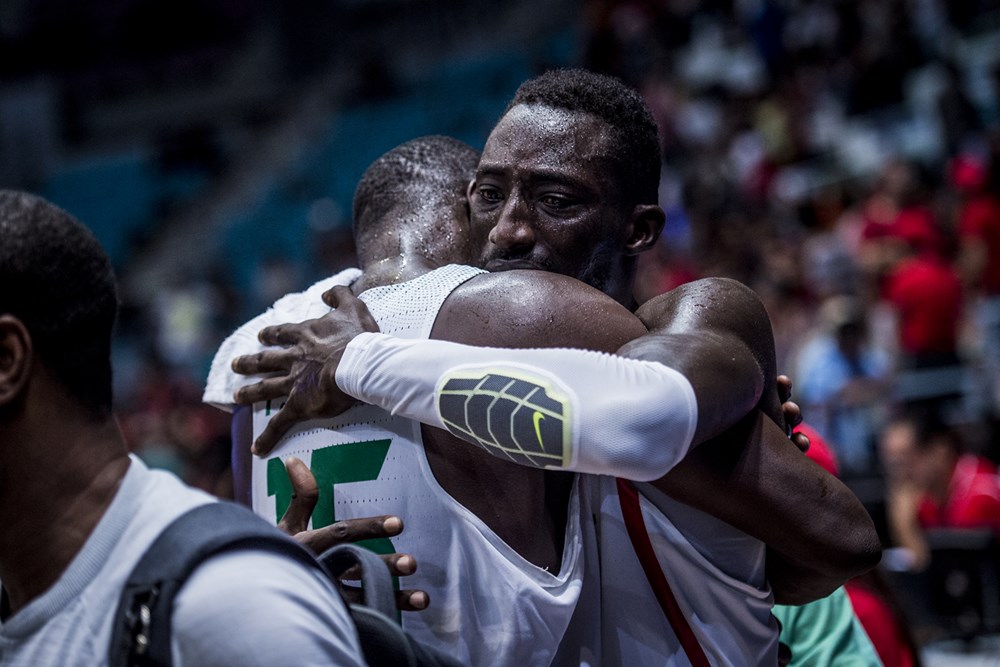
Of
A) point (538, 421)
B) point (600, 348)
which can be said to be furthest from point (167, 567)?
point (600, 348)

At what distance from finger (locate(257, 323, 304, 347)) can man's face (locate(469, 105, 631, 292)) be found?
0.41m

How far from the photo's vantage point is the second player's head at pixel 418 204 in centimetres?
277

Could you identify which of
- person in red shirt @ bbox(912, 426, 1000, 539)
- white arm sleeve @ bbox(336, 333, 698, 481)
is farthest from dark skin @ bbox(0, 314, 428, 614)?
person in red shirt @ bbox(912, 426, 1000, 539)

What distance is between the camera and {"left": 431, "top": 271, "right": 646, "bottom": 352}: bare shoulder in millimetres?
2213

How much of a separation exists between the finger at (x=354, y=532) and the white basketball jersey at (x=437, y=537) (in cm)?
4

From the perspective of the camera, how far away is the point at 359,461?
2391 millimetres

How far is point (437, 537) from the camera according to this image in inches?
91.0

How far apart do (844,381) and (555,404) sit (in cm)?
672

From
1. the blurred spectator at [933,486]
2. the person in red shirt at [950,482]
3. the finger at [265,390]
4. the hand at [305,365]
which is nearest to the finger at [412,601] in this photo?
the hand at [305,365]

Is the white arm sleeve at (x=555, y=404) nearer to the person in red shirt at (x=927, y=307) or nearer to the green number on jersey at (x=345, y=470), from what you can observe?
the green number on jersey at (x=345, y=470)

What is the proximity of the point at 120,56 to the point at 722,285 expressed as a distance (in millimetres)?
18864

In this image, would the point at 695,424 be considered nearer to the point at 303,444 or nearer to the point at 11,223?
the point at 303,444

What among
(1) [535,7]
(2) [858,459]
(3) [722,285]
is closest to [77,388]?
(3) [722,285]

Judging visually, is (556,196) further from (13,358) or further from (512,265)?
(13,358)
